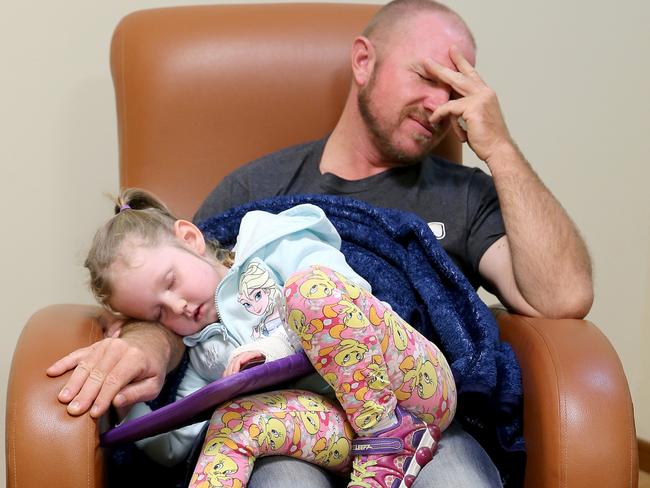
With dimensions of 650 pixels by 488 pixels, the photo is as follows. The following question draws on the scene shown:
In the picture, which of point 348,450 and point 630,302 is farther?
point 630,302

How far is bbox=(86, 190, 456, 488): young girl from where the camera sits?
1200mm

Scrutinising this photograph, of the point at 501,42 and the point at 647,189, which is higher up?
the point at 501,42

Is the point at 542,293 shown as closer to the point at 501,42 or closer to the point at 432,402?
the point at 432,402

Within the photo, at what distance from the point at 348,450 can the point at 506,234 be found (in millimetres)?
539

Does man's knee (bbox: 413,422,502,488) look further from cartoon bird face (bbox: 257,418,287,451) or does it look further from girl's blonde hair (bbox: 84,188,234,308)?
girl's blonde hair (bbox: 84,188,234,308)

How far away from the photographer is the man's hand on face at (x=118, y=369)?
48.7 inches

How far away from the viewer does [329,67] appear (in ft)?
6.21

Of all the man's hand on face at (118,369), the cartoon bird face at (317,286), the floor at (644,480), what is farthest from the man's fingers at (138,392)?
the floor at (644,480)

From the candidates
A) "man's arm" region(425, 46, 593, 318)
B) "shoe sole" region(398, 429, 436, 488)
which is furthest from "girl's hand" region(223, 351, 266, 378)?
"man's arm" region(425, 46, 593, 318)

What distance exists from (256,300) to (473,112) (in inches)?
20.9

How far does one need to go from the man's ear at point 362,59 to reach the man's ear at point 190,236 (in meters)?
0.50

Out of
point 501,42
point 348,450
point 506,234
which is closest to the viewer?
point 348,450

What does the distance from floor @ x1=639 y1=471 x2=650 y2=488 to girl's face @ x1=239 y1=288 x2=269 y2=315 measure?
58.9 inches

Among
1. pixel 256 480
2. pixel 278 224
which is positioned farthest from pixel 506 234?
pixel 256 480
